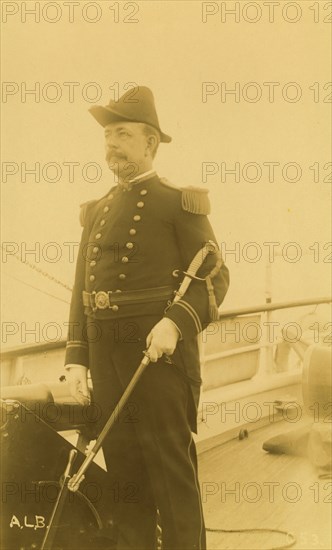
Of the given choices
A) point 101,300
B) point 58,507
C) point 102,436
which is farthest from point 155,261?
point 58,507

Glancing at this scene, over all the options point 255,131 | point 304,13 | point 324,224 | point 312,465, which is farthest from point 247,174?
point 312,465

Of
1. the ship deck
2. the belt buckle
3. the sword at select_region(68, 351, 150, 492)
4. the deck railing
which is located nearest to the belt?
the belt buckle

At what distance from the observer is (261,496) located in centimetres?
140

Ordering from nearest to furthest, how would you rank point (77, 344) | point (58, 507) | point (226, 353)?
point (58, 507), point (77, 344), point (226, 353)

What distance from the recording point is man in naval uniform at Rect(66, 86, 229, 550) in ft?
3.74

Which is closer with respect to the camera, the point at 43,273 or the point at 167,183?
the point at 167,183

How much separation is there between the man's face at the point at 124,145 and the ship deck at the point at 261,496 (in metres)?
0.77

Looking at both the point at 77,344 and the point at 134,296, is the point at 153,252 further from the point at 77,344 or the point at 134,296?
the point at 77,344

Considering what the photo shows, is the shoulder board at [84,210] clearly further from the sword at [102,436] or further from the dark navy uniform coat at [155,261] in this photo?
the sword at [102,436]

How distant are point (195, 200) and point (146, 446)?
1.62ft

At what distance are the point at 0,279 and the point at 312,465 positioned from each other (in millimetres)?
898

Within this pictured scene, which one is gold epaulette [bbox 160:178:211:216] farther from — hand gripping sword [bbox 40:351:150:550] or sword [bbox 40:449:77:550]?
sword [bbox 40:449:77:550]

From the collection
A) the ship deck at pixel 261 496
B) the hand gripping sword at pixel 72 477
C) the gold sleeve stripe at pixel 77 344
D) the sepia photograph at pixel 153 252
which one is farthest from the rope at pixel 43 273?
the ship deck at pixel 261 496

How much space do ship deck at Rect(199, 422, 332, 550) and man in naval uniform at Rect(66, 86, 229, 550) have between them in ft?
0.63
